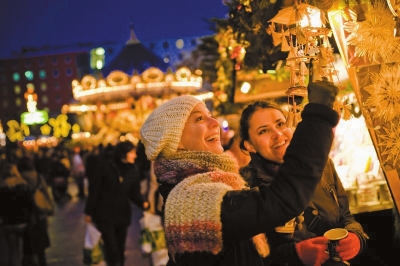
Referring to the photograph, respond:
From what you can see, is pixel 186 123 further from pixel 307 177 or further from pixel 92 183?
pixel 92 183

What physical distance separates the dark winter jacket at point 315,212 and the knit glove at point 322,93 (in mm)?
1031

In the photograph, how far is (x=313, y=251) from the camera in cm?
258

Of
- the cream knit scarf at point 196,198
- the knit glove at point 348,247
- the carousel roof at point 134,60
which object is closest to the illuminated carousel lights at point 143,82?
the carousel roof at point 134,60

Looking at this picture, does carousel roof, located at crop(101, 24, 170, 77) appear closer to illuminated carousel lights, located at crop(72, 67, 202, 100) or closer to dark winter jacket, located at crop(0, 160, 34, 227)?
illuminated carousel lights, located at crop(72, 67, 202, 100)

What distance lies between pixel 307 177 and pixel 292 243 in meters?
0.99

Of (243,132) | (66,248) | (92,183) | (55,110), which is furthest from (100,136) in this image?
(55,110)

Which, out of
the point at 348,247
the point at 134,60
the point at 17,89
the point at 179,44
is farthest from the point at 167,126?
the point at 17,89

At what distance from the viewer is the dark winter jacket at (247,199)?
6.16ft

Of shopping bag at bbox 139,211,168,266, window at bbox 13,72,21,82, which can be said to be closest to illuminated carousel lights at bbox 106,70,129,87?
shopping bag at bbox 139,211,168,266

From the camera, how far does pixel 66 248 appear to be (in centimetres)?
1042

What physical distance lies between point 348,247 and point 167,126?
1.10 meters

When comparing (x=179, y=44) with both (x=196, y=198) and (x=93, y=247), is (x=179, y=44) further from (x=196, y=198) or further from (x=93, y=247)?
(x=196, y=198)

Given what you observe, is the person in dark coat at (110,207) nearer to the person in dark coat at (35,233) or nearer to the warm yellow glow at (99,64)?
the person in dark coat at (35,233)

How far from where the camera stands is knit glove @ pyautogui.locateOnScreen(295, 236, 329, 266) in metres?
2.55
